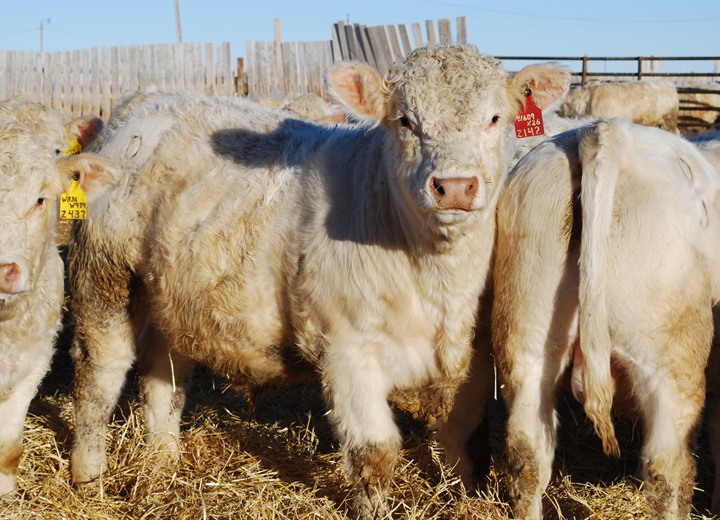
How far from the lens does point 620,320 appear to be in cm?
330

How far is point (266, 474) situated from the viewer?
4727 mm

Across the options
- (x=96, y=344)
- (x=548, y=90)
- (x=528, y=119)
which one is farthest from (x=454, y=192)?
(x=96, y=344)

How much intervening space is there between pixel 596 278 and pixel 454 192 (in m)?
0.62

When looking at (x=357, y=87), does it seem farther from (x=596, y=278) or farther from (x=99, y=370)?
(x=99, y=370)

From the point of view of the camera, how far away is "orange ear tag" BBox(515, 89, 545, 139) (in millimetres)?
3914

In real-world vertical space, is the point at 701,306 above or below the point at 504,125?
below

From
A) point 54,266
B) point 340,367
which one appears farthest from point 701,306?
point 54,266

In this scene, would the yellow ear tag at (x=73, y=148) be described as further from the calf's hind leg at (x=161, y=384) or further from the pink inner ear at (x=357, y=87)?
the pink inner ear at (x=357, y=87)

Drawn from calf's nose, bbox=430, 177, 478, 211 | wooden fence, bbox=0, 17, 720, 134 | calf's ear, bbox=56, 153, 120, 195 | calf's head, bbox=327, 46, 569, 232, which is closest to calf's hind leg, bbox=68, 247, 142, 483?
calf's ear, bbox=56, 153, 120, 195

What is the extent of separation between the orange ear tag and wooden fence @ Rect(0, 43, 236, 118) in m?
13.7

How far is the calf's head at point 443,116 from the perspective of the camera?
10.8 ft

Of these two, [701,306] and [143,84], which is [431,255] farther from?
[143,84]

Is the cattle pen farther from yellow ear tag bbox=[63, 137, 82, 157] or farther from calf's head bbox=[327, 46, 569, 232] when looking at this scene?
yellow ear tag bbox=[63, 137, 82, 157]

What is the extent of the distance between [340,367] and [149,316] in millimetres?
2032
